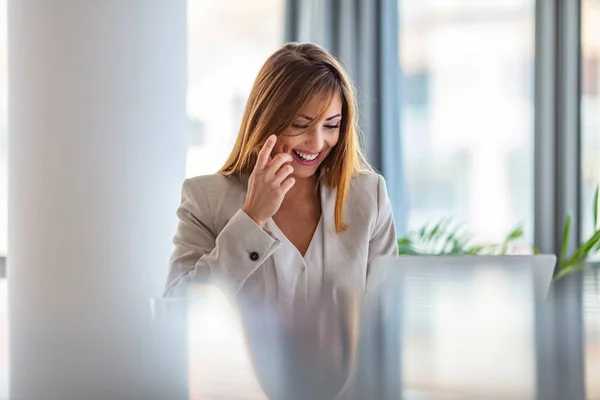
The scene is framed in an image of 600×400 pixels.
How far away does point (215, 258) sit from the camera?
155 centimetres

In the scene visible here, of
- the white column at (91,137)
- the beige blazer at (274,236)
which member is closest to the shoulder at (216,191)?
the beige blazer at (274,236)

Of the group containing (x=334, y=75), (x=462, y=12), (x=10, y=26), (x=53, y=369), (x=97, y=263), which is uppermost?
(x=462, y=12)

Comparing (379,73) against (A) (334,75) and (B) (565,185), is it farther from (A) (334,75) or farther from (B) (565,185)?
(A) (334,75)

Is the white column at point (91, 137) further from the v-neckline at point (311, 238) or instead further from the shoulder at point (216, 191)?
the v-neckline at point (311, 238)

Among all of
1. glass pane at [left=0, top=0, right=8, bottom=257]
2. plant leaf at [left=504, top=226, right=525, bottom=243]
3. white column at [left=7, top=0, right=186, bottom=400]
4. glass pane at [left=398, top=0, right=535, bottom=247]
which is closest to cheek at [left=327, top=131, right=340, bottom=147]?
white column at [left=7, top=0, right=186, bottom=400]

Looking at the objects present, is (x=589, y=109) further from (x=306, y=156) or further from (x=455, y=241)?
(x=306, y=156)

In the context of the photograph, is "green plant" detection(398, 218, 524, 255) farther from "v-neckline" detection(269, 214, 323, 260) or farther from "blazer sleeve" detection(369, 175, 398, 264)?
"v-neckline" detection(269, 214, 323, 260)

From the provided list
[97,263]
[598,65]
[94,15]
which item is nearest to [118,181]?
[97,263]

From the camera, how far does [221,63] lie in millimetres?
5172

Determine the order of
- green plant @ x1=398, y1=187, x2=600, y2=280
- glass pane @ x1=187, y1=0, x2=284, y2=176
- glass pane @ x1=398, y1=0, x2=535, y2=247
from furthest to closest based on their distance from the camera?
glass pane @ x1=187, y1=0, x2=284, y2=176, glass pane @ x1=398, y1=0, x2=535, y2=247, green plant @ x1=398, y1=187, x2=600, y2=280

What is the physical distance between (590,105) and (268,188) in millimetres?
3642

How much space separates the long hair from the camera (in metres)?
1.77

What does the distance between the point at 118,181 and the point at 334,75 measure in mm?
1786

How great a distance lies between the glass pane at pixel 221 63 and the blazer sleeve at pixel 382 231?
3195 mm
